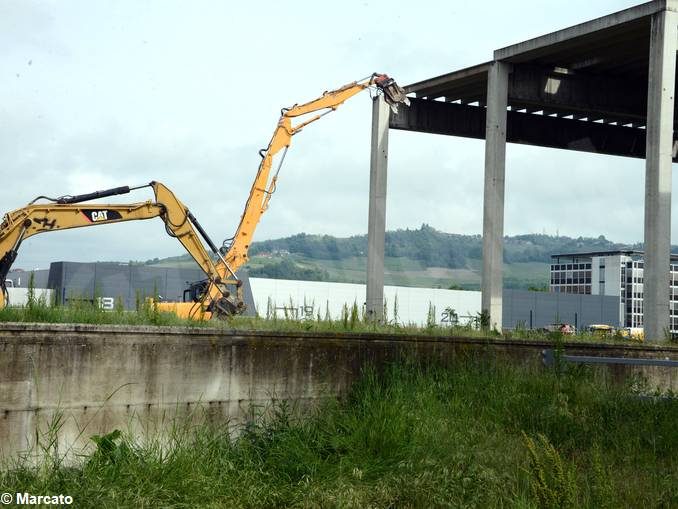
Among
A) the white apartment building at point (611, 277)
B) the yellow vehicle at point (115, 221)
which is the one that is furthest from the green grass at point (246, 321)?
the white apartment building at point (611, 277)

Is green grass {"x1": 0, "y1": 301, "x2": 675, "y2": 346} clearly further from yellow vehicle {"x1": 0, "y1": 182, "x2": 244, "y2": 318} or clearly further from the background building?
the background building

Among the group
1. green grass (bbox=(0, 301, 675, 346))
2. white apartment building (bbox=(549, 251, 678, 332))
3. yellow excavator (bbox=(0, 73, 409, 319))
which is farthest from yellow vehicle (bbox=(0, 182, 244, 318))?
white apartment building (bbox=(549, 251, 678, 332))

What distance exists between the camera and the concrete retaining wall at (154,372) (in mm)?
8547

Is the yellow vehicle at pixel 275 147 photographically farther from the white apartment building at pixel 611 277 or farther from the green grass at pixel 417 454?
the white apartment building at pixel 611 277

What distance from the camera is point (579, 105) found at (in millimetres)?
26203

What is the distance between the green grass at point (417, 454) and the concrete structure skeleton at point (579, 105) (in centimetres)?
949

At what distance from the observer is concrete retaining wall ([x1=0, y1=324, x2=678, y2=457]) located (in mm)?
8547

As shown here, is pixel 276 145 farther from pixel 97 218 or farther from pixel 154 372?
pixel 154 372

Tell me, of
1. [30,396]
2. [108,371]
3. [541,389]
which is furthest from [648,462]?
[30,396]

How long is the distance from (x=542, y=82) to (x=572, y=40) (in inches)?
119

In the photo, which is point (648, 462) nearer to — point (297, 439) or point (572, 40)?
point (297, 439)

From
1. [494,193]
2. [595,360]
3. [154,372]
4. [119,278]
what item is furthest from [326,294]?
[154,372]

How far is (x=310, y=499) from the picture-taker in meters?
7.98

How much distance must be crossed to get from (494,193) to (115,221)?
11035 millimetres
